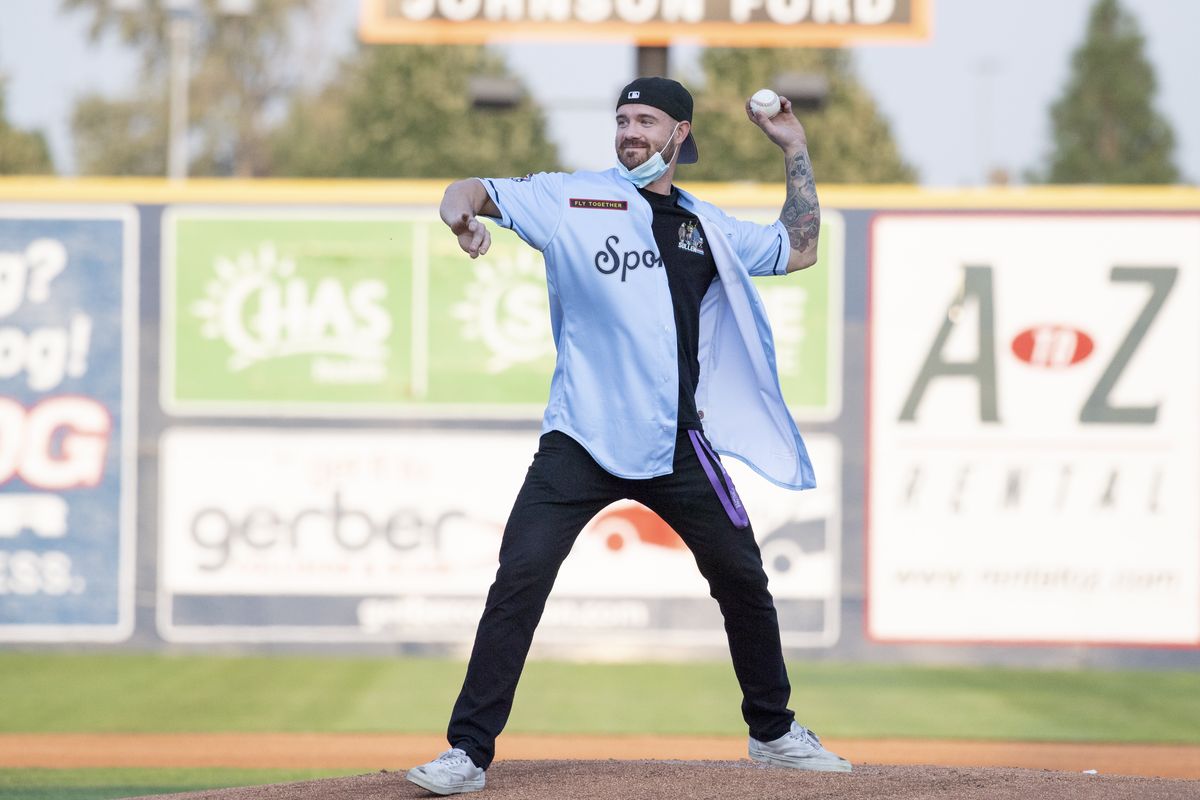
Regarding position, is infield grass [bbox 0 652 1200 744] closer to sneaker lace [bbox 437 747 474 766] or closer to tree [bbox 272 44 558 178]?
sneaker lace [bbox 437 747 474 766]

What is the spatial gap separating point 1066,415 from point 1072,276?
A: 2.93ft

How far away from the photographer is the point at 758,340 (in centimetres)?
484

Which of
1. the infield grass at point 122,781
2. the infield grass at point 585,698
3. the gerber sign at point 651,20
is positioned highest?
the gerber sign at point 651,20

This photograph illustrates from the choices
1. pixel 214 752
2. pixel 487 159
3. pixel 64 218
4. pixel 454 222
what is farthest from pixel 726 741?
pixel 487 159

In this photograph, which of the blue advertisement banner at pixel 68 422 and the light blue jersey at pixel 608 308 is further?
the blue advertisement banner at pixel 68 422

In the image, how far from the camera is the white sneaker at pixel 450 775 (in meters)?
4.34

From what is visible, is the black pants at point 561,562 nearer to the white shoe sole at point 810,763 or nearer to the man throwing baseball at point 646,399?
the man throwing baseball at point 646,399

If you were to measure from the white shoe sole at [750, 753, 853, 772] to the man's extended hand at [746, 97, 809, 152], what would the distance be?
192 cm

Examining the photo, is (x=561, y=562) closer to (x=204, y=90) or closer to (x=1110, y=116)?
(x=204, y=90)

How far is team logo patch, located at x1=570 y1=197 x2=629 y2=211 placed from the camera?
181 inches

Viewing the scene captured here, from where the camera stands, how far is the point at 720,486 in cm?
465

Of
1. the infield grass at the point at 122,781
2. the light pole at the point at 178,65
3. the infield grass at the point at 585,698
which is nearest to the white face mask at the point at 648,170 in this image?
the infield grass at the point at 122,781

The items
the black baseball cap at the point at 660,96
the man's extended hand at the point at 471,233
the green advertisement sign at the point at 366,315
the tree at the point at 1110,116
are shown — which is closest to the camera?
the man's extended hand at the point at 471,233

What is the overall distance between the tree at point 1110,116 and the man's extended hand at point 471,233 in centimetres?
6129
